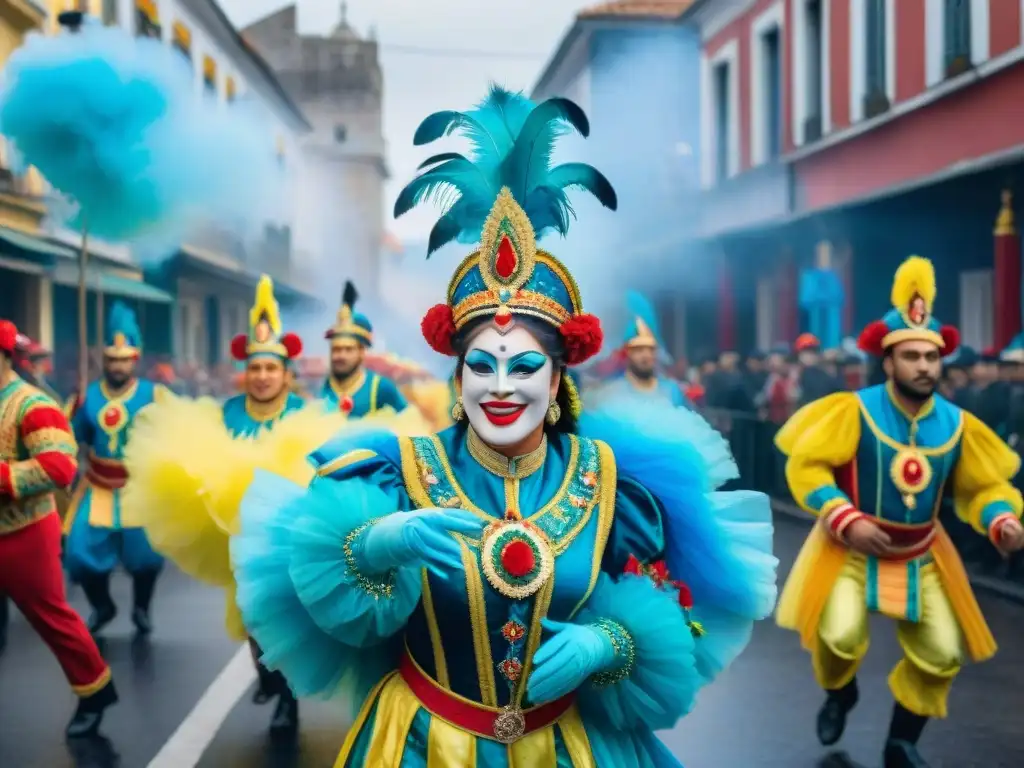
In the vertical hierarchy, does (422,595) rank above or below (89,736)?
above

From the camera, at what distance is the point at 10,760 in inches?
275

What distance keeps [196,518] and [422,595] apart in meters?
2.95

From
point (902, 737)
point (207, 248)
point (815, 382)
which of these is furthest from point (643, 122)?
point (902, 737)

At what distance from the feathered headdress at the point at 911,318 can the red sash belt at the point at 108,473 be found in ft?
16.6

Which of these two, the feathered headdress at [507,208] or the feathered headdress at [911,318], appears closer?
the feathered headdress at [507,208]

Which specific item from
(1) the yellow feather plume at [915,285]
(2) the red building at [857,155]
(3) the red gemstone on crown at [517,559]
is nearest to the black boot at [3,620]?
(1) the yellow feather plume at [915,285]

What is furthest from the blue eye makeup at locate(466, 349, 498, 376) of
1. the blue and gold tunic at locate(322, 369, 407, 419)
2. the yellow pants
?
the blue and gold tunic at locate(322, 369, 407, 419)

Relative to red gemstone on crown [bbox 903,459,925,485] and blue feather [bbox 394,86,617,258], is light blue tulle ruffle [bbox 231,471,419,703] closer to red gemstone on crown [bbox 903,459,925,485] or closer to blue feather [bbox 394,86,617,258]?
Answer: blue feather [bbox 394,86,617,258]

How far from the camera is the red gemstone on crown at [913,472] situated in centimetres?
685

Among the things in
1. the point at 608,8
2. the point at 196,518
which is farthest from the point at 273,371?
the point at 608,8

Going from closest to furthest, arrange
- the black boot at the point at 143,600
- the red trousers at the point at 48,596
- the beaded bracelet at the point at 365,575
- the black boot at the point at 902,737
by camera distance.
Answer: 1. the beaded bracelet at the point at 365,575
2. the black boot at the point at 902,737
3. the red trousers at the point at 48,596
4. the black boot at the point at 143,600

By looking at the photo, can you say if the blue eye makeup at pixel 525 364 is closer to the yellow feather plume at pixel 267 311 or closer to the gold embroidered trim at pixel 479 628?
the gold embroidered trim at pixel 479 628

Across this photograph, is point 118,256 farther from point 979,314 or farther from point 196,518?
point 196,518

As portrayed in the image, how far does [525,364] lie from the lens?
13.1 feet
